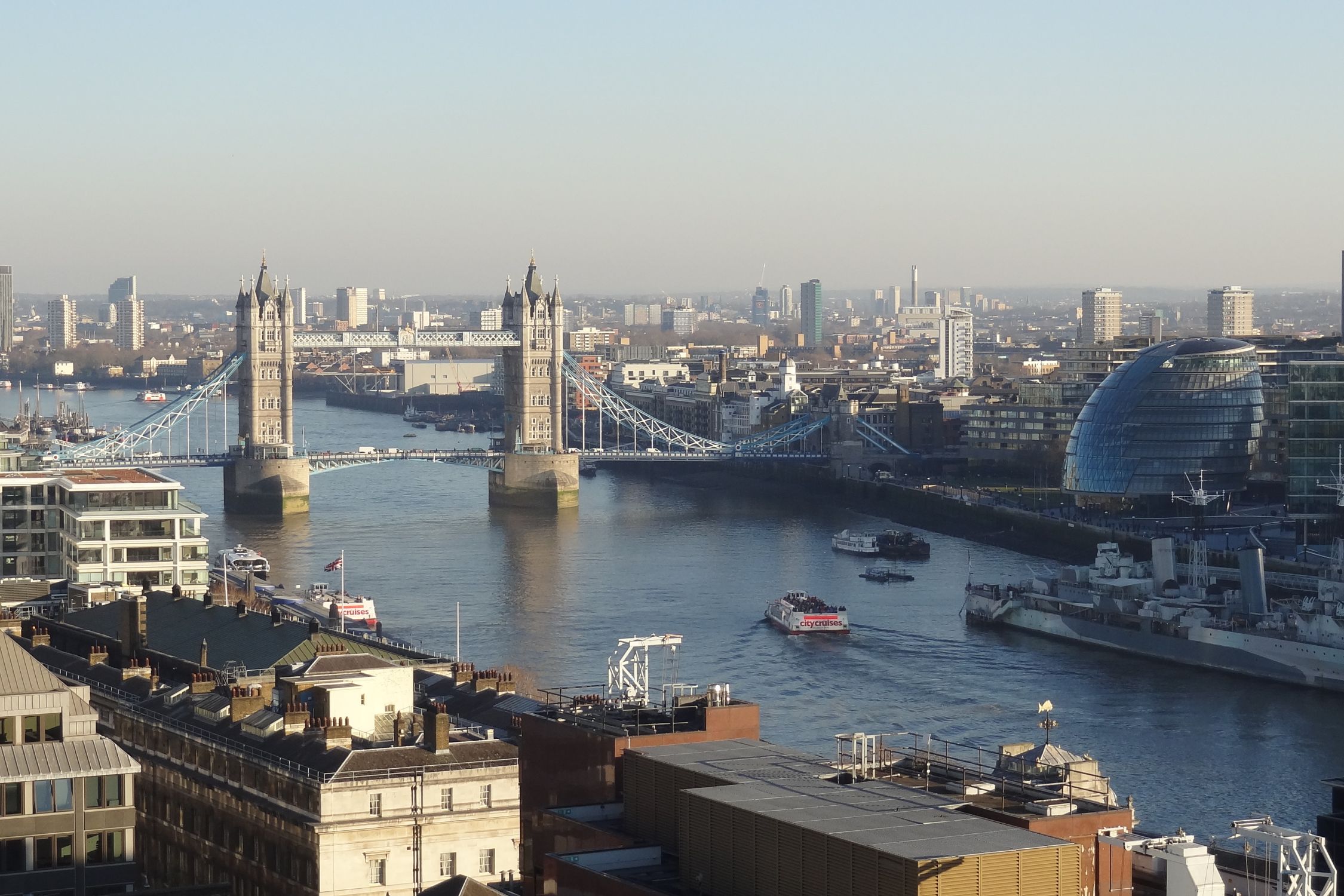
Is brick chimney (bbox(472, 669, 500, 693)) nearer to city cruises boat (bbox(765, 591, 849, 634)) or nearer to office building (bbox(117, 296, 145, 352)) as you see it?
city cruises boat (bbox(765, 591, 849, 634))

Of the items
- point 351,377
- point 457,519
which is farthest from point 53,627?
point 351,377

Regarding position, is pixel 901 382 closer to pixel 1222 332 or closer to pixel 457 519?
pixel 457 519

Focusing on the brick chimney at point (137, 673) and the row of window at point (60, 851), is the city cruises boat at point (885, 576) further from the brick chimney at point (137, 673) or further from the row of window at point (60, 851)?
the row of window at point (60, 851)

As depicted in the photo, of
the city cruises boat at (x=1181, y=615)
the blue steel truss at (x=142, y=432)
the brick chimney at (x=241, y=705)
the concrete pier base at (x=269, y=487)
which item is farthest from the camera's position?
the blue steel truss at (x=142, y=432)

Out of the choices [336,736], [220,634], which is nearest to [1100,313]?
→ [220,634]

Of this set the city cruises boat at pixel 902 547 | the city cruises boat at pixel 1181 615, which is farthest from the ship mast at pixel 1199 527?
the city cruises boat at pixel 902 547

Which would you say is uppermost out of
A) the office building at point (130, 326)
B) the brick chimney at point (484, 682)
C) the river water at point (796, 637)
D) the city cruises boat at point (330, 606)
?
the office building at point (130, 326)

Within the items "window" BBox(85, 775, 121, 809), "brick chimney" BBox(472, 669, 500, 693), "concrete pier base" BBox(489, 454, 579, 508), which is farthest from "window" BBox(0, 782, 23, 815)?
"concrete pier base" BBox(489, 454, 579, 508)
